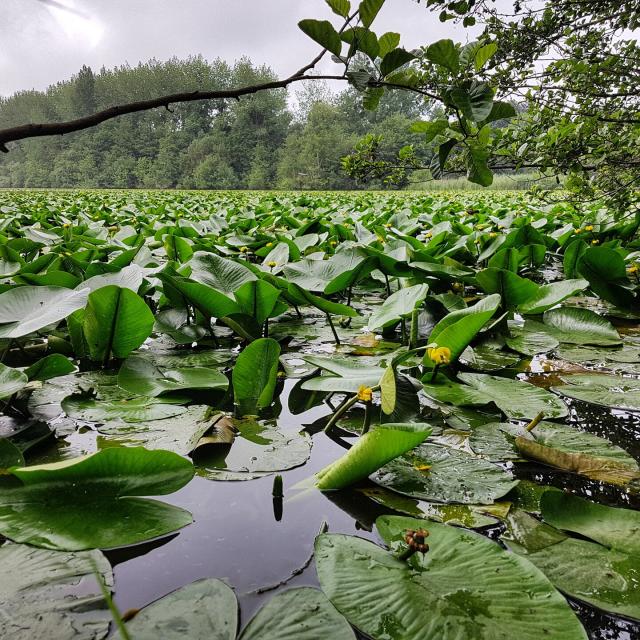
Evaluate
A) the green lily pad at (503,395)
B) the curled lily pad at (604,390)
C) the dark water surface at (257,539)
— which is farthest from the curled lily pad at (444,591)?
the curled lily pad at (604,390)

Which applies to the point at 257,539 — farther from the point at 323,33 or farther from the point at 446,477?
the point at 323,33

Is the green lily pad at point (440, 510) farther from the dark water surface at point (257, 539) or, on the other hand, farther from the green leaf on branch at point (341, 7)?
the green leaf on branch at point (341, 7)

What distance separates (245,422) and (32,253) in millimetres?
1392

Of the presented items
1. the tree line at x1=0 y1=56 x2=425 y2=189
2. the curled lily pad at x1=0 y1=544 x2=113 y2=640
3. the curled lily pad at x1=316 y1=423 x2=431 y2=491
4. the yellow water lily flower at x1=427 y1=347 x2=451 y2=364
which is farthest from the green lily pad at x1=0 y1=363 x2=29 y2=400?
the tree line at x1=0 y1=56 x2=425 y2=189

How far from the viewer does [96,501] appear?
45 centimetres

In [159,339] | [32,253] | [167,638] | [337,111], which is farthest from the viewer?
[337,111]

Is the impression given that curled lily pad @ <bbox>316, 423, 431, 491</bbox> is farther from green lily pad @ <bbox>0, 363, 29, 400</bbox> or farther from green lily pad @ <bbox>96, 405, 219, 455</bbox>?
green lily pad @ <bbox>0, 363, 29, 400</bbox>

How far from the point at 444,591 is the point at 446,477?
0.17m

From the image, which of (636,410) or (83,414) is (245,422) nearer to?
(83,414)

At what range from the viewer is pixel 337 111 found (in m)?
30.5

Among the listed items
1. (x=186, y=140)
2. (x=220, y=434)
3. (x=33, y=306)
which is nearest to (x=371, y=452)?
(x=220, y=434)

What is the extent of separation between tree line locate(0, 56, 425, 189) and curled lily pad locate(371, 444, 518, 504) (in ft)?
78.2

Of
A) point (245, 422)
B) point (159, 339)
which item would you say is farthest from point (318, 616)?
point (159, 339)

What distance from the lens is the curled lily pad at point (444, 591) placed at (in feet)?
1.09
